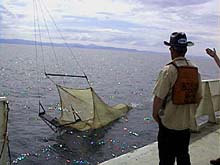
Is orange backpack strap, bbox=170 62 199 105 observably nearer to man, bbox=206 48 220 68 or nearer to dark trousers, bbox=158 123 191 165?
dark trousers, bbox=158 123 191 165

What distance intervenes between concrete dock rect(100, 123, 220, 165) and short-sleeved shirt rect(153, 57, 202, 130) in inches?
60.1

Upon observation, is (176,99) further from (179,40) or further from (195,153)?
(195,153)

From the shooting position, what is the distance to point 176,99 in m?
3.69

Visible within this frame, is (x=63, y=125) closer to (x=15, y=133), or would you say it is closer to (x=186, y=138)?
(x=15, y=133)

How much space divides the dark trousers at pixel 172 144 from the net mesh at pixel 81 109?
A: 15.5m

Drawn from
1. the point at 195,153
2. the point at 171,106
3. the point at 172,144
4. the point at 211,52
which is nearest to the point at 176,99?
the point at 171,106

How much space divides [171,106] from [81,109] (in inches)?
643

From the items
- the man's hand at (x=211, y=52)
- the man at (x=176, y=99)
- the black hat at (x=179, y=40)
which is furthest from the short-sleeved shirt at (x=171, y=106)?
the man's hand at (x=211, y=52)

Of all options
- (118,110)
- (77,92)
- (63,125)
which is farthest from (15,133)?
(118,110)

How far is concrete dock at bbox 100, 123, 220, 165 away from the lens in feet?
17.0

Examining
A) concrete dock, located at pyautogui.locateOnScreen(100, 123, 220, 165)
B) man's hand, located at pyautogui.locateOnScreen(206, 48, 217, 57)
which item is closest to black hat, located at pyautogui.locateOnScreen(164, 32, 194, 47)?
man's hand, located at pyautogui.locateOnScreen(206, 48, 217, 57)

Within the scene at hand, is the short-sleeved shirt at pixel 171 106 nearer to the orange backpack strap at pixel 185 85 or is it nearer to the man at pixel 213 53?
the orange backpack strap at pixel 185 85

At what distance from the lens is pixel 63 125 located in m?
19.3

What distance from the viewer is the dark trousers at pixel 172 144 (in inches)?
152
